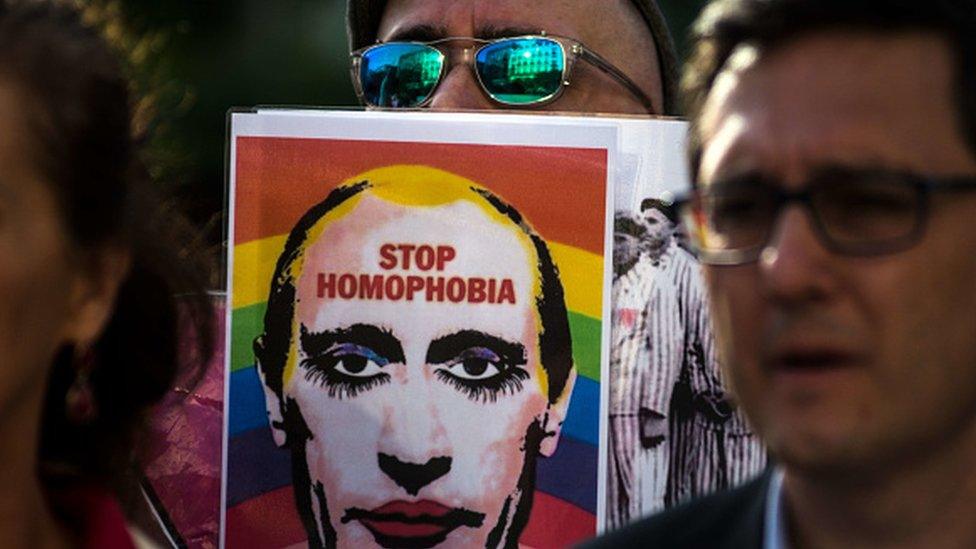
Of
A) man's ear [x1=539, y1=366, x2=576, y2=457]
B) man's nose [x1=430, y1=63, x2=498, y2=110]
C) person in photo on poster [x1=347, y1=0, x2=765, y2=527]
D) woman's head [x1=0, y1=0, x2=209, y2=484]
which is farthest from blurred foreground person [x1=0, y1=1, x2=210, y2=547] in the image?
man's nose [x1=430, y1=63, x2=498, y2=110]

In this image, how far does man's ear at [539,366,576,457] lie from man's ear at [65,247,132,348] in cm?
69

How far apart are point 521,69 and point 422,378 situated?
93 centimetres

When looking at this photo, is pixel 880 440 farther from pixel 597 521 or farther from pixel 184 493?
pixel 184 493

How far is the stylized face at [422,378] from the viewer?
266 cm

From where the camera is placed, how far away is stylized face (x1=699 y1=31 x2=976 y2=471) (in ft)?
6.08

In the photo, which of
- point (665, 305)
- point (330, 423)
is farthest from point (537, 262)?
point (330, 423)

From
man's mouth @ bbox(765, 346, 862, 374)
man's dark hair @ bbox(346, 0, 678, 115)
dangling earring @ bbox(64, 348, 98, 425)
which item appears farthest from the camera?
man's dark hair @ bbox(346, 0, 678, 115)

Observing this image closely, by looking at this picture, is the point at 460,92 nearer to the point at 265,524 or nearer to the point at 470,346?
the point at 470,346

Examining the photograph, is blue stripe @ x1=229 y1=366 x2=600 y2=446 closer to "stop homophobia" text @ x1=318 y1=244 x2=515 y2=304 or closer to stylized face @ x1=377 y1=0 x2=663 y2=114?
"stop homophobia" text @ x1=318 y1=244 x2=515 y2=304

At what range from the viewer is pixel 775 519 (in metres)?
2.08

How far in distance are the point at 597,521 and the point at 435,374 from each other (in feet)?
1.00

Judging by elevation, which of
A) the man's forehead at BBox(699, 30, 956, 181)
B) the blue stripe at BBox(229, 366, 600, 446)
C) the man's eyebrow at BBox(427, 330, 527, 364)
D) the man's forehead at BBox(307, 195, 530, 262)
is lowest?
the blue stripe at BBox(229, 366, 600, 446)

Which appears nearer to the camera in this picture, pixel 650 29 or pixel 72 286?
pixel 72 286

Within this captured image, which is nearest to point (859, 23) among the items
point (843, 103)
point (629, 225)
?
point (843, 103)
